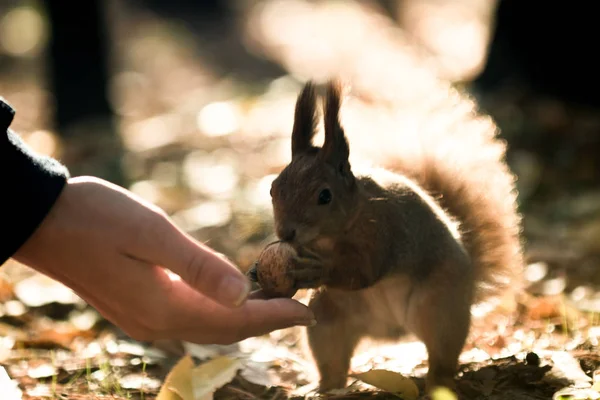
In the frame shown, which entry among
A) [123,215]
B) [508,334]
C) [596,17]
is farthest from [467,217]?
[596,17]

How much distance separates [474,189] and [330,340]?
26.6 inches

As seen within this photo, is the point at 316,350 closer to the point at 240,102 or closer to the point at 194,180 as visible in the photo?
the point at 194,180

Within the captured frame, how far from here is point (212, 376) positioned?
189 centimetres

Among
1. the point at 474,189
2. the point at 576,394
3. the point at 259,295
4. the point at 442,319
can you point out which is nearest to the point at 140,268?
the point at 259,295

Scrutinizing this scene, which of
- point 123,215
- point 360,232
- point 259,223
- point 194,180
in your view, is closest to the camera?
point 123,215

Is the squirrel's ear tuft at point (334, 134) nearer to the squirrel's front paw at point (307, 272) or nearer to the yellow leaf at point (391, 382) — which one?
the squirrel's front paw at point (307, 272)

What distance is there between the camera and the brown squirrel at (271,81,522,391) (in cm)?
200

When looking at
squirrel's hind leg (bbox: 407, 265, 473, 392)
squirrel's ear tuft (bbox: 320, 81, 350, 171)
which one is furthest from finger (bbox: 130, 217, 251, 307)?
squirrel's hind leg (bbox: 407, 265, 473, 392)

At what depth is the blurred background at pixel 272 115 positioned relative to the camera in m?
3.18

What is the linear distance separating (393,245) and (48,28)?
12.5 feet

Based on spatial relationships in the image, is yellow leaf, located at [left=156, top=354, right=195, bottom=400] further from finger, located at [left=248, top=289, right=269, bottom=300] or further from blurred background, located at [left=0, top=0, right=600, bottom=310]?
blurred background, located at [left=0, top=0, right=600, bottom=310]

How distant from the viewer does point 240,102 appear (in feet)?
17.3

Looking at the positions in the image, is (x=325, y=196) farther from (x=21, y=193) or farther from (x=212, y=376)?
(x=21, y=193)

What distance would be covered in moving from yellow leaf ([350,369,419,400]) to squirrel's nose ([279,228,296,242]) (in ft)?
1.13
